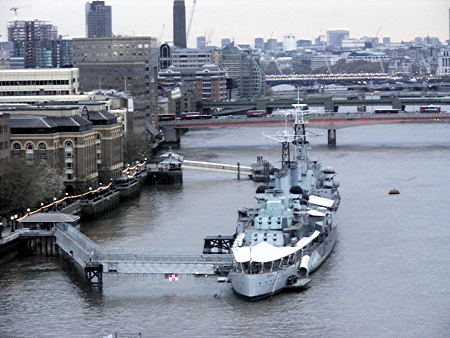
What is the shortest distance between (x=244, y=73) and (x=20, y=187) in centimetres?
8460

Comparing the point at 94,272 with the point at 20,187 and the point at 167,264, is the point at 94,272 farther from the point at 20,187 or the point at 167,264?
the point at 20,187

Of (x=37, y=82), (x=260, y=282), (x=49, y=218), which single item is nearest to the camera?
(x=260, y=282)

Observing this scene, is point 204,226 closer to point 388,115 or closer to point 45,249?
point 45,249

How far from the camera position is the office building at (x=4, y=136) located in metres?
37.0

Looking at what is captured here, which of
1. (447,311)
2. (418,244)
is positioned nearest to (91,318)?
(447,311)

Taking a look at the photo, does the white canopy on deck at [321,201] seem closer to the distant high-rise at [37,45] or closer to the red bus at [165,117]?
the red bus at [165,117]

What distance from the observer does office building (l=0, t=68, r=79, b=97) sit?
52094 millimetres

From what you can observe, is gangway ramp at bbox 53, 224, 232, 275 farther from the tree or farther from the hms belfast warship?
the tree

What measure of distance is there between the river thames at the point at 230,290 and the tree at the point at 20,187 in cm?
151

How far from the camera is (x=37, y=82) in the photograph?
171ft

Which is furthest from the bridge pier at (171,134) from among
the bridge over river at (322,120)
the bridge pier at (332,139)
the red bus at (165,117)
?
the bridge pier at (332,139)

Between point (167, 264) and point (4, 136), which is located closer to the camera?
point (167, 264)

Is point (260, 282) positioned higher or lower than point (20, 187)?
lower


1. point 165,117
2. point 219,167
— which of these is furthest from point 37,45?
point 219,167
